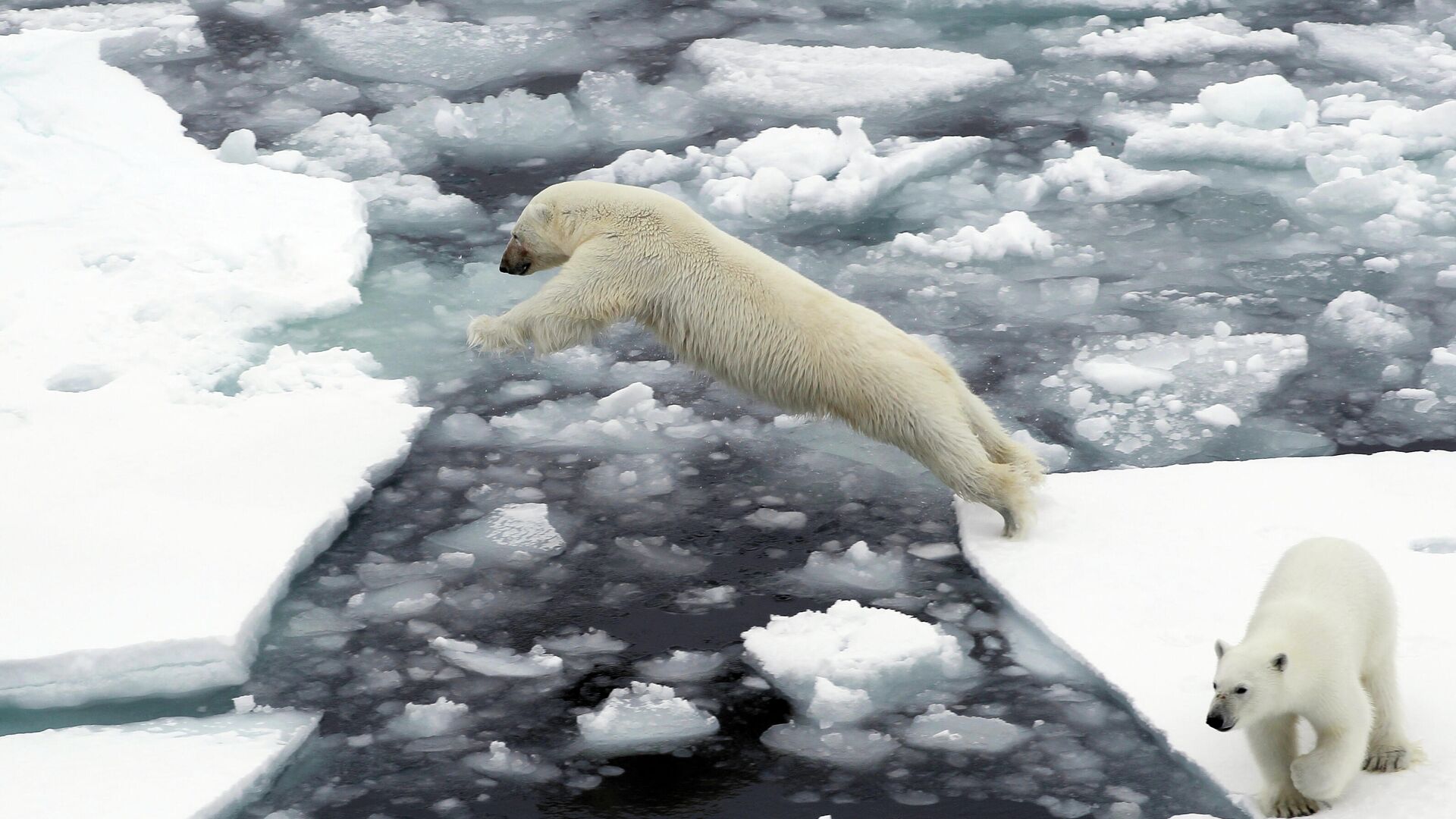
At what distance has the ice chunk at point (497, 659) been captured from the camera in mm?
3717

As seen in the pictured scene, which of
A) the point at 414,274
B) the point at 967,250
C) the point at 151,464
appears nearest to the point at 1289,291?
the point at 967,250

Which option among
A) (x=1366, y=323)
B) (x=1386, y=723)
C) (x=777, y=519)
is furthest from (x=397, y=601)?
(x=1366, y=323)

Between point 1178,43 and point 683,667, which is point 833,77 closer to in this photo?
point 1178,43

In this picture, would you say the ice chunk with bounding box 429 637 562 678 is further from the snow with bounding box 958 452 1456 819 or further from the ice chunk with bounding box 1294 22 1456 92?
the ice chunk with bounding box 1294 22 1456 92

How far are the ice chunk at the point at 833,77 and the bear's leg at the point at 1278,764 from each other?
15.4 ft

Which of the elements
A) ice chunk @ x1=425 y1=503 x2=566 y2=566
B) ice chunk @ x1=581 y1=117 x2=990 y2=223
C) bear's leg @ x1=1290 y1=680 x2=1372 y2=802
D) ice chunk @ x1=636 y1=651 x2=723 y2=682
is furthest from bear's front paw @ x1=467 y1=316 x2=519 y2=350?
bear's leg @ x1=1290 y1=680 x2=1372 y2=802

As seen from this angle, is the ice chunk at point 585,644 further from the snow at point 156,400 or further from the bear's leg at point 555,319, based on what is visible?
the bear's leg at point 555,319

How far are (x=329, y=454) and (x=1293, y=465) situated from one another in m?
2.75

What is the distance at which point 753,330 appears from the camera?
433cm

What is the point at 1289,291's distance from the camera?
5625 mm

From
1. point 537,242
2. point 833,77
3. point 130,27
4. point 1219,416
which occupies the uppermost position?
point 130,27

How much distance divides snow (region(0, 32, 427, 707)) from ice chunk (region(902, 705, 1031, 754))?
1.56 m

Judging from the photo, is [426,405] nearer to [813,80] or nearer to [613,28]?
[813,80]

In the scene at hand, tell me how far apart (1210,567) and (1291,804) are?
3.36 ft
